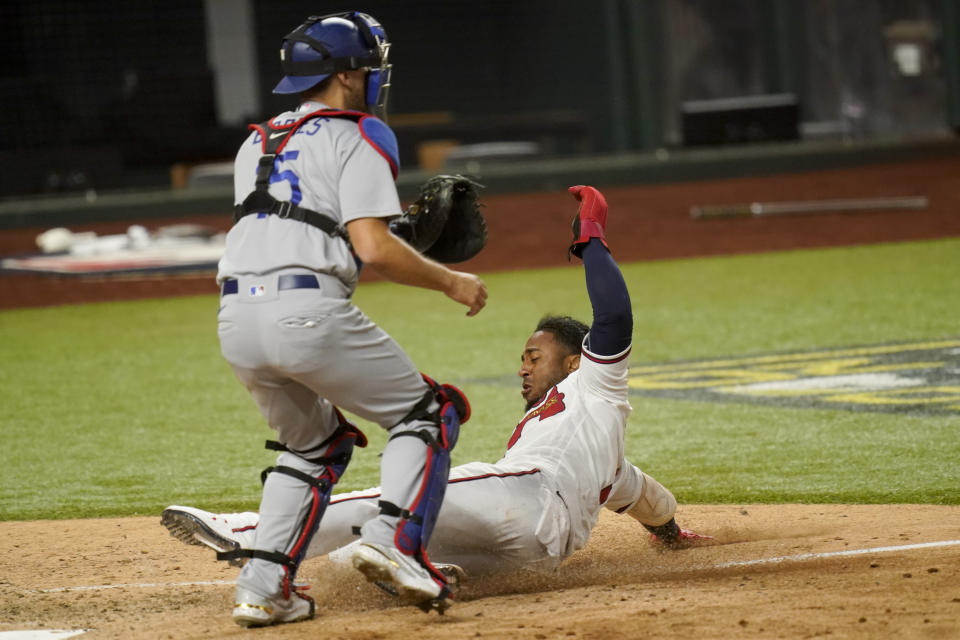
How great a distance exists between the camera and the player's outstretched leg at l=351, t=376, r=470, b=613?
295 centimetres

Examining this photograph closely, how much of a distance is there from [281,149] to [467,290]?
1.80 feet

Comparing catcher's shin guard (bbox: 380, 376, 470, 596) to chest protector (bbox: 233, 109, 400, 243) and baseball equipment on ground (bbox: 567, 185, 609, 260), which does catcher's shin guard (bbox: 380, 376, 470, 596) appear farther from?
baseball equipment on ground (bbox: 567, 185, 609, 260)

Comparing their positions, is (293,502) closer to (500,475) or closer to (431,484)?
(431,484)

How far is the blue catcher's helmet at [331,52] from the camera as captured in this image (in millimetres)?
3156

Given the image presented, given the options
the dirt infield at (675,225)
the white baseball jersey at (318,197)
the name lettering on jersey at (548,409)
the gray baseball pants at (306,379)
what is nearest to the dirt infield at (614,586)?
the gray baseball pants at (306,379)

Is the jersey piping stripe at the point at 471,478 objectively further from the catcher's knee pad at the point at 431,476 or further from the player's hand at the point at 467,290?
the player's hand at the point at 467,290

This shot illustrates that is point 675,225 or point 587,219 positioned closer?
point 587,219

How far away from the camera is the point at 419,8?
21438 millimetres

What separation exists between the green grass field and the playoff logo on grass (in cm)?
20

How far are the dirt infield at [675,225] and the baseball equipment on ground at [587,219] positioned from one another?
966 cm

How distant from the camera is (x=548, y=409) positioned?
380 cm

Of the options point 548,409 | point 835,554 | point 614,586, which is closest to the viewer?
point 614,586

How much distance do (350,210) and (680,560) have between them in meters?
1.56

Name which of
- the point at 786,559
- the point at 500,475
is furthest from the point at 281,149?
the point at 786,559
